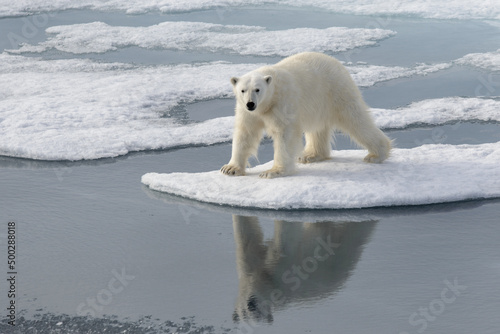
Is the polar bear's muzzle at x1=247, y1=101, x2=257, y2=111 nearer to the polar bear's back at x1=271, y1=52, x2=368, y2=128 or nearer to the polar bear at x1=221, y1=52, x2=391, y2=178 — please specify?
the polar bear at x1=221, y1=52, x2=391, y2=178

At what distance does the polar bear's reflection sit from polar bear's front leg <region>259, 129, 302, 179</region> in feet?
2.09

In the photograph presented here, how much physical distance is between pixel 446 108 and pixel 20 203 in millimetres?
4555

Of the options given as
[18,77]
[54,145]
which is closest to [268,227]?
[54,145]

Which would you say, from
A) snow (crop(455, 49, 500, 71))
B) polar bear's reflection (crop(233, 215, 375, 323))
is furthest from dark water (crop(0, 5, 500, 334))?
snow (crop(455, 49, 500, 71))

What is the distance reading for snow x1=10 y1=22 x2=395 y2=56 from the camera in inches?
436

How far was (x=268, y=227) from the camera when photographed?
16.2 feet

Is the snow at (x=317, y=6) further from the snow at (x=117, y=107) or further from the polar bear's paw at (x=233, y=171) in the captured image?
the polar bear's paw at (x=233, y=171)

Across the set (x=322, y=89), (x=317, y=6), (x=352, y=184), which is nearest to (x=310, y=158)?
(x=322, y=89)

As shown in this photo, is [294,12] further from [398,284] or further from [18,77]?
[398,284]

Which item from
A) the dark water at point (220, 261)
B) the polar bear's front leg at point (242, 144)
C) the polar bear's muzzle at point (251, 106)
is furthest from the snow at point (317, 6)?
the polar bear's muzzle at point (251, 106)

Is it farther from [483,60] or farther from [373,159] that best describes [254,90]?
[483,60]

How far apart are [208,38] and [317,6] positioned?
374 cm

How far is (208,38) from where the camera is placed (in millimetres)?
11828

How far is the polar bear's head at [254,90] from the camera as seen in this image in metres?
5.22
